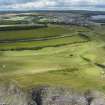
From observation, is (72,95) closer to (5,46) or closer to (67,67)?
(67,67)

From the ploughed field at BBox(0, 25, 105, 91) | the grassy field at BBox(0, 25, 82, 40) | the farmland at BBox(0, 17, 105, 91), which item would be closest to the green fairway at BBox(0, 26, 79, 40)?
the grassy field at BBox(0, 25, 82, 40)

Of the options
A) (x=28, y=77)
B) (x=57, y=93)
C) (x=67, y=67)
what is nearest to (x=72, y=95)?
(x=57, y=93)

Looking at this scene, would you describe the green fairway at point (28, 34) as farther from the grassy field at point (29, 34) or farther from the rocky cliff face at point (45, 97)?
the rocky cliff face at point (45, 97)

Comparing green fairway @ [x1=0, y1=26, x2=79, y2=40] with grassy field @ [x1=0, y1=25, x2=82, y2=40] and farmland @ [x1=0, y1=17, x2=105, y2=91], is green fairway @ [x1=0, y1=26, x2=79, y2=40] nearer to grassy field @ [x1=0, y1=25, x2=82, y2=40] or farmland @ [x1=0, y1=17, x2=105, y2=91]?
grassy field @ [x1=0, y1=25, x2=82, y2=40]

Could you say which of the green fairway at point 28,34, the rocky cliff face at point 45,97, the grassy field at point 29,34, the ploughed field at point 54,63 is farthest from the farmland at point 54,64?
the grassy field at point 29,34

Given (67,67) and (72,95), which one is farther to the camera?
(67,67)
